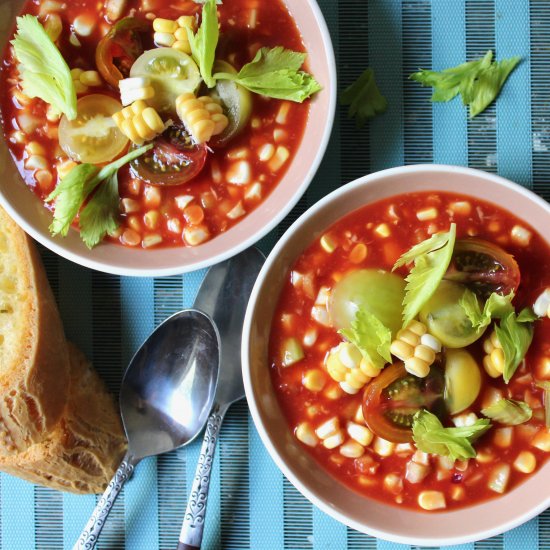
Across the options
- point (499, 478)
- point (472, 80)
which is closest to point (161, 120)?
point (472, 80)

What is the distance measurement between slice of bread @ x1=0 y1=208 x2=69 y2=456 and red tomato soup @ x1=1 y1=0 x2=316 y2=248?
261 millimetres

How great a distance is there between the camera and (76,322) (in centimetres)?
329

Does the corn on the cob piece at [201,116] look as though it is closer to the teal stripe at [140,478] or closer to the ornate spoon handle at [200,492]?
the teal stripe at [140,478]

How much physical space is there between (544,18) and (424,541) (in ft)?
6.68

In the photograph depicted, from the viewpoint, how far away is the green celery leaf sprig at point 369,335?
265 centimetres

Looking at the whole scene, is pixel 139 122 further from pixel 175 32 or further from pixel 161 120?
pixel 175 32

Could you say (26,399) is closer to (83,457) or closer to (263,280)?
(83,457)

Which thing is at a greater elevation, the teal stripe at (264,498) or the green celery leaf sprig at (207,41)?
the green celery leaf sprig at (207,41)

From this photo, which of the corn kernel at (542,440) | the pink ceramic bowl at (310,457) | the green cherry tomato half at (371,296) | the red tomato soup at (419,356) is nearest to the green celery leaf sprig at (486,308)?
the red tomato soup at (419,356)

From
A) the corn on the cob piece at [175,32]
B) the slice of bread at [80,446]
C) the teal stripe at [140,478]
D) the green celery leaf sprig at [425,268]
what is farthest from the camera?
the teal stripe at [140,478]

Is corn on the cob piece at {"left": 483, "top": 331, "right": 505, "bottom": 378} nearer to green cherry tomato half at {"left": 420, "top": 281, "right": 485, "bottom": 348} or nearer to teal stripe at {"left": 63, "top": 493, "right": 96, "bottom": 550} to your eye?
green cherry tomato half at {"left": 420, "top": 281, "right": 485, "bottom": 348}

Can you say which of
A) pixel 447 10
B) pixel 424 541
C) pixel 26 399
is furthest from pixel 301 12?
pixel 424 541

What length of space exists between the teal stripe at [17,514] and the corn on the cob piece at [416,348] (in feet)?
5.51

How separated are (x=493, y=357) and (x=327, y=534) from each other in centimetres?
102
